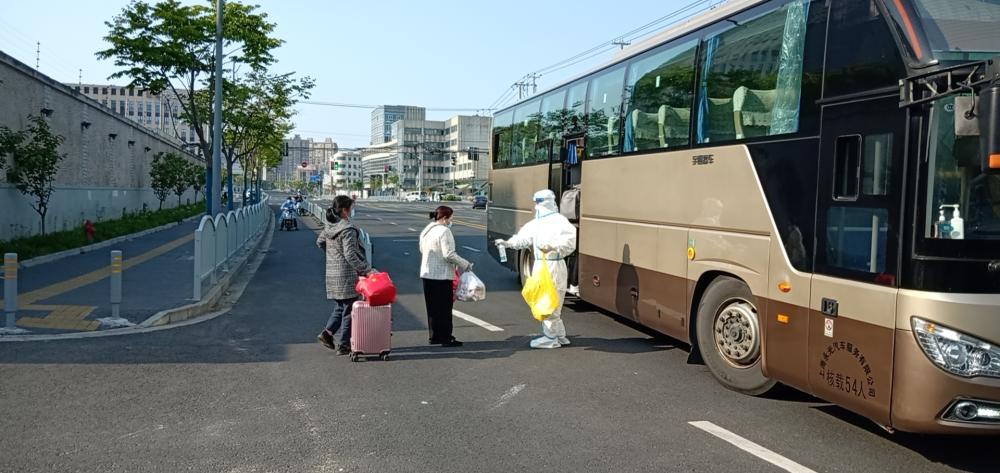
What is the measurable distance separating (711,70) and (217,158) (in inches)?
809

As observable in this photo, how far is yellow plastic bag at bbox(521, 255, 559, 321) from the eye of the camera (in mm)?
8977

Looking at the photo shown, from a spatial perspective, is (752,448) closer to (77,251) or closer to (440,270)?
(440,270)

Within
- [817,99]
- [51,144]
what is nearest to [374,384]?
[817,99]

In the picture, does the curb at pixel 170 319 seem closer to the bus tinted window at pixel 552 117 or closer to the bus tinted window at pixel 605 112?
the bus tinted window at pixel 552 117

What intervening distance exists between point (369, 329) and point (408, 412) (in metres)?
2.11

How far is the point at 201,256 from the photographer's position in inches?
484

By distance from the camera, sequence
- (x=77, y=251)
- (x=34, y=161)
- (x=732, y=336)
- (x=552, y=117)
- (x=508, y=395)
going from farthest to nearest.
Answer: (x=34, y=161)
(x=77, y=251)
(x=552, y=117)
(x=732, y=336)
(x=508, y=395)

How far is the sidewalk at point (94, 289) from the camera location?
10.4 meters

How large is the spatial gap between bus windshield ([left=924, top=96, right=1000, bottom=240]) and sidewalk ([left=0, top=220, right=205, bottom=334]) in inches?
367

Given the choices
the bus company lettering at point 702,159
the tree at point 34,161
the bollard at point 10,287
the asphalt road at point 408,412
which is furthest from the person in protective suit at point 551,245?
the tree at point 34,161

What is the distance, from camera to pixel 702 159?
7.79 m

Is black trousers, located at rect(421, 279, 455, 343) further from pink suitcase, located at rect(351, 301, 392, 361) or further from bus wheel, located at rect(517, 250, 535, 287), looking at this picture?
bus wheel, located at rect(517, 250, 535, 287)

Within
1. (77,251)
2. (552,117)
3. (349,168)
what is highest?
Result: (349,168)

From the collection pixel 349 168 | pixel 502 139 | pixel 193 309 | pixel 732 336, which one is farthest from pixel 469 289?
pixel 349 168
